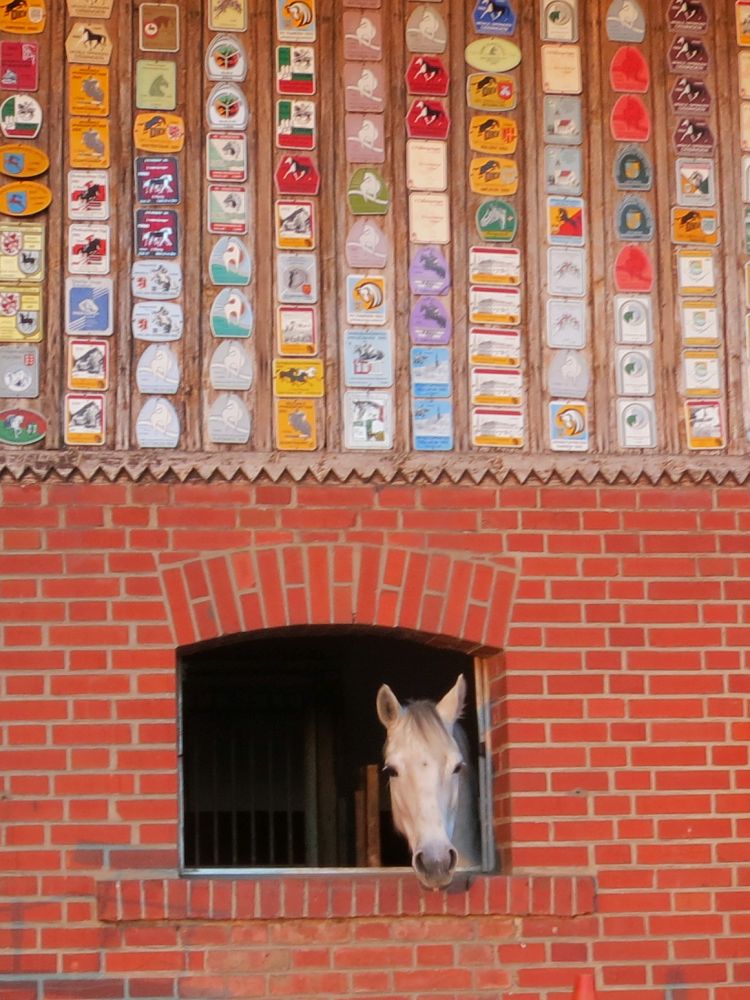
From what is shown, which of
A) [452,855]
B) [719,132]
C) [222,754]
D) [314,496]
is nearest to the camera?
[452,855]

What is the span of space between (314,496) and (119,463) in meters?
0.77

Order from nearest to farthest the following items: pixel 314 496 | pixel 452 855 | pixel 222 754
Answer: pixel 452 855, pixel 314 496, pixel 222 754

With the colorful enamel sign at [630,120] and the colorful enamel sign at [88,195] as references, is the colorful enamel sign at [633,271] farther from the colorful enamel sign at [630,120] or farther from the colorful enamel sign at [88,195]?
the colorful enamel sign at [88,195]

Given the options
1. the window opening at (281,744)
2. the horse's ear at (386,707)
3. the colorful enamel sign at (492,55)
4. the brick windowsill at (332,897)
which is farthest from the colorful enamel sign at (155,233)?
the window opening at (281,744)

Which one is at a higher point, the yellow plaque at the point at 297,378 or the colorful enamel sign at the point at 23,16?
the colorful enamel sign at the point at 23,16

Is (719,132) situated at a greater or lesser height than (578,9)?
lesser

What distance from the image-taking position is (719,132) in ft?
23.6

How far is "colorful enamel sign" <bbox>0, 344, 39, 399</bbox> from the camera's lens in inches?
258

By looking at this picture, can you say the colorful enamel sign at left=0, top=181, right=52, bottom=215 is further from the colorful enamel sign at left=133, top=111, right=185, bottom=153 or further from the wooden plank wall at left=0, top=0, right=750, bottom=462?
the colorful enamel sign at left=133, top=111, right=185, bottom=153

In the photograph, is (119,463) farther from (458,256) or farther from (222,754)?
(222,754)

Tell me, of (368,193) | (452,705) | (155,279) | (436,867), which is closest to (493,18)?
(368,193)

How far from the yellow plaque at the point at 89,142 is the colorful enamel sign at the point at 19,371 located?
787mm

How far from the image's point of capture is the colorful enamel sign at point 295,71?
6926mm

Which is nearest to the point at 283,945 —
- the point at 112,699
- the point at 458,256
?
the point at 112,699
